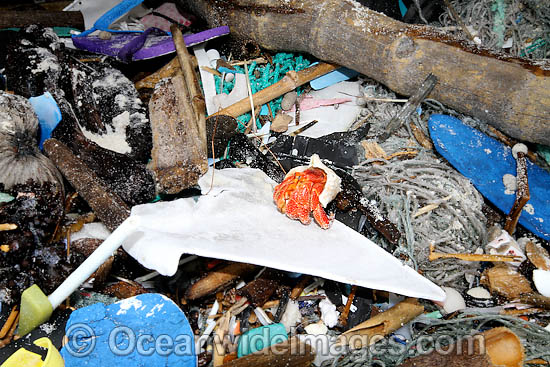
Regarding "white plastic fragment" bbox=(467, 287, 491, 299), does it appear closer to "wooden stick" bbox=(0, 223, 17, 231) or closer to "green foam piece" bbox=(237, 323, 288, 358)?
"green foam piece" bbox=(237, 323, 288, 358)

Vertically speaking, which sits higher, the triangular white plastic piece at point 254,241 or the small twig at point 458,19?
the small twig at point 458,19

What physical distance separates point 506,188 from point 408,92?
39.7 inches

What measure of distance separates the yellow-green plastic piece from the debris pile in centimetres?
1

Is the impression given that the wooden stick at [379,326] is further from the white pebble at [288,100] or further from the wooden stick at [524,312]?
the white pebble at [288,100]

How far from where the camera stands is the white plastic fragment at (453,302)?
261cm

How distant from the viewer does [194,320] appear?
2559 millimetres

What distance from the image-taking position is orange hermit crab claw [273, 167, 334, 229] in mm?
2467

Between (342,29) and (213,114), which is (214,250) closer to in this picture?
(213,114)

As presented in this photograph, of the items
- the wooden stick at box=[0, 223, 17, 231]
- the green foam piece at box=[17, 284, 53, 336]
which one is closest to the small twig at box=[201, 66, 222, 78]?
the wooden stick at box=[0, 223, 17, 231]

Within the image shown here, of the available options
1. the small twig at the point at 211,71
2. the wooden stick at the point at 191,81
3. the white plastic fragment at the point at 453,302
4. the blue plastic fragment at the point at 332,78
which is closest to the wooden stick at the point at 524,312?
the white plastic fragment at the point at 453,302

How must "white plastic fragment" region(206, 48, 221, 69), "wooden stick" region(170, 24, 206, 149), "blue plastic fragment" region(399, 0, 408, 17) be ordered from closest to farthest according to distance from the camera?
"wooden stick" region(170, 24, 206, 149)
"white plastic fragment" region(206, 48, 221, 69)
"blue plastic fragment" region(399, 0, 408, 17)

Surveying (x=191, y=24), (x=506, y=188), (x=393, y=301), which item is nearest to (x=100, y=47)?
(x=191, y=24)

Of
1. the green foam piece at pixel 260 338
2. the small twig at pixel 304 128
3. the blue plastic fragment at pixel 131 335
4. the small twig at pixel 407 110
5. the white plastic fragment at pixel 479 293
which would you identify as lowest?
the white plastic fragment at pixel 479 293

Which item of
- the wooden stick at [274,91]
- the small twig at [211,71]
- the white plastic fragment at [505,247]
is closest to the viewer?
the white plastic fragment at [505,247]
